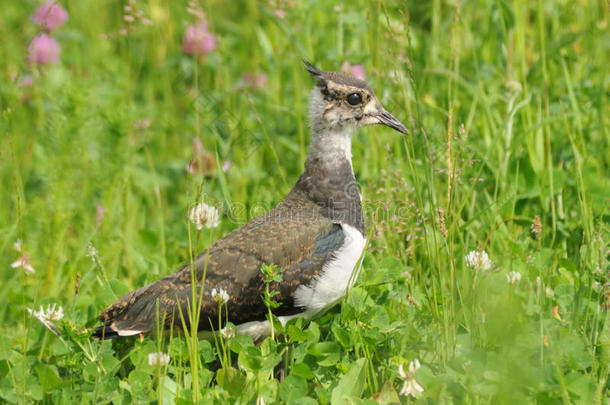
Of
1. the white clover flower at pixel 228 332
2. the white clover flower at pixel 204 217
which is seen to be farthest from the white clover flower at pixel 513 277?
the white clover flower at pixel 204 217

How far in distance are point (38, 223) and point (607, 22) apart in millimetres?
4586

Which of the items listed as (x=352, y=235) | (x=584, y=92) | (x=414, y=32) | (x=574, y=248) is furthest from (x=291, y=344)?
(x=414, y=32)

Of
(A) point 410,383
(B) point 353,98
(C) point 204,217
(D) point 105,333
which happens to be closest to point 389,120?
(B) point 353,98

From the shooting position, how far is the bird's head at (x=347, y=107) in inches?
173

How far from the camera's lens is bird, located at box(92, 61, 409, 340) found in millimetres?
3875

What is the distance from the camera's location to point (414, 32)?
638 cm

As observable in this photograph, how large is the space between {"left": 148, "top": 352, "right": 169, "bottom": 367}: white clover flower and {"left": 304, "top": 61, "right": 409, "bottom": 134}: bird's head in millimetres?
1750

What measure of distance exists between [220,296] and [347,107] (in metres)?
1.47

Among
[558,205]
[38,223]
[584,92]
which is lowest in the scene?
[38,223]

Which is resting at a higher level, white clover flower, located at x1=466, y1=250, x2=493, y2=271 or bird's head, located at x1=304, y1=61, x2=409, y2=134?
bird's head, located at x1=304, y1=61, x2=409, y2=134

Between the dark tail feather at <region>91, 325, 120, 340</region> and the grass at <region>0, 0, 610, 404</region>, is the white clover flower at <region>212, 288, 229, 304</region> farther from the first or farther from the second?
the dark tail feather at <region>91, 325, 120, 340</region>

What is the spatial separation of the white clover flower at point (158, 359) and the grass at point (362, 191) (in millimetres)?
55

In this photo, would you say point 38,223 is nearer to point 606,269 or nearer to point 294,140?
point 294,140

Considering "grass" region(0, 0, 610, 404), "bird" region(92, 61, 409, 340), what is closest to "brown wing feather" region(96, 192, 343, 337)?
"bird" region(92, 61, 409, 340)
